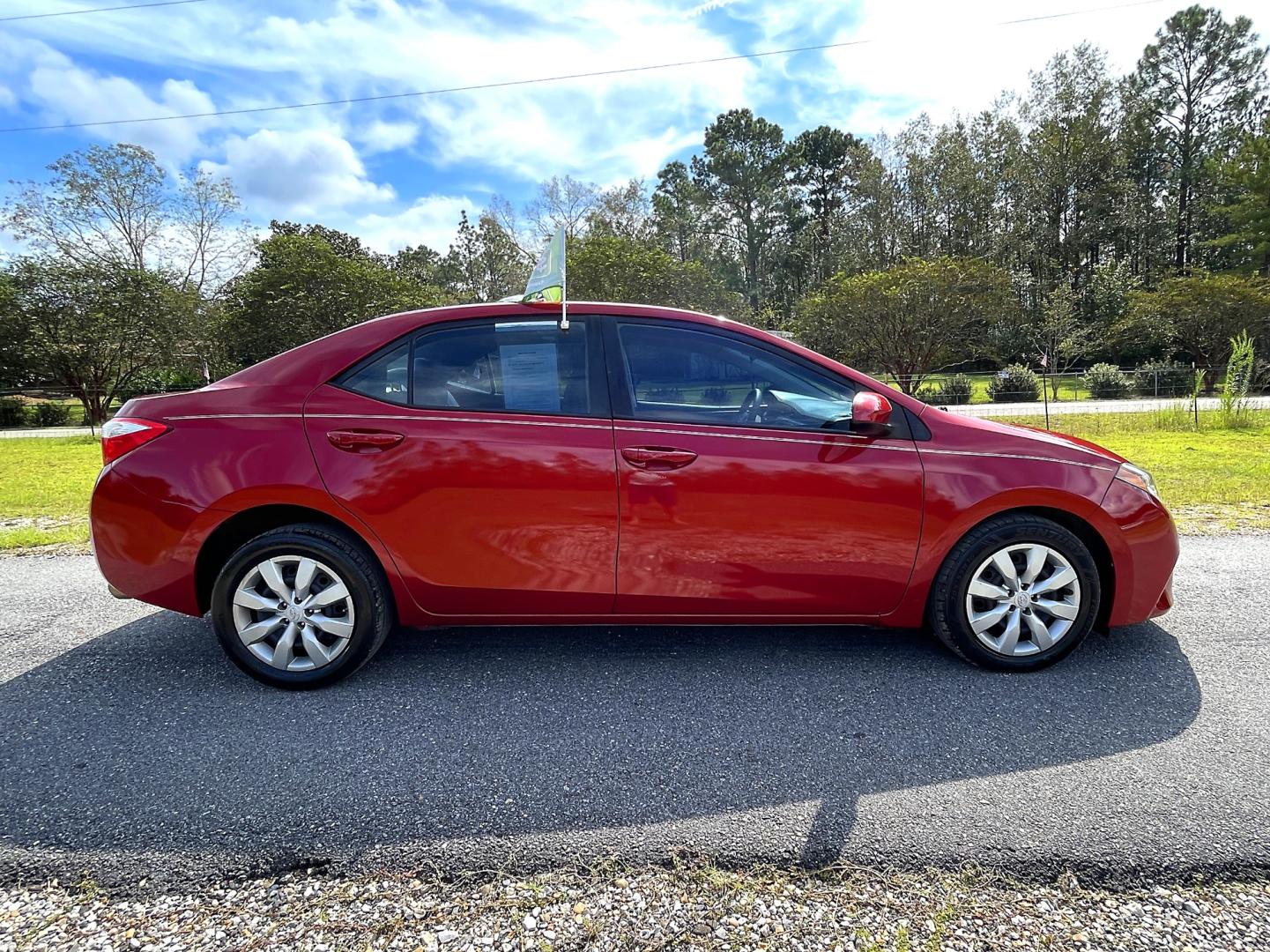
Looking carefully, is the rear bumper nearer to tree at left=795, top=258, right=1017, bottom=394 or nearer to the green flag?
the green flag

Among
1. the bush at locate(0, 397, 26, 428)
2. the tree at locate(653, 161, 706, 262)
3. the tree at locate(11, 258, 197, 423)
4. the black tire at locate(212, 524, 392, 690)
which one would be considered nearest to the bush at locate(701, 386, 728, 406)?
the black tire at locate(212, 524, 392, 690)

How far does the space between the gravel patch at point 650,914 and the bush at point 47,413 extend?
86.3 feet

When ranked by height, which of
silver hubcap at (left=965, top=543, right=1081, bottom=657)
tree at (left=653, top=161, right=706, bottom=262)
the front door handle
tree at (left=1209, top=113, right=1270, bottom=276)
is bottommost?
silver hubcap at (left=965, top=543, right=1081, bottom=657)

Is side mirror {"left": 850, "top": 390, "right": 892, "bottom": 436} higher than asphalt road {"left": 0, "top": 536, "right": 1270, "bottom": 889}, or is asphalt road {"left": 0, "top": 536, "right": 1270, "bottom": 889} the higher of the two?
side mirror {"left": 850, "top": 390, "right": 892, "bottom": 436}

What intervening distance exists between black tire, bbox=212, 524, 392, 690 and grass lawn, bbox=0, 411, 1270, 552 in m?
3.68

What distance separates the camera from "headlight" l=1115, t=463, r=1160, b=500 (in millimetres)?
3111

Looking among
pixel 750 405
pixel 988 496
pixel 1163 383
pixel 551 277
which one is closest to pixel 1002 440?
pixel 988 496

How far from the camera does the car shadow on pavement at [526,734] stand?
2170 mm

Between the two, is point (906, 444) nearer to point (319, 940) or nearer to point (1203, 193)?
point (319, 940)

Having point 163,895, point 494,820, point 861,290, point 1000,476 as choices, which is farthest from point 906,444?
point 861,290

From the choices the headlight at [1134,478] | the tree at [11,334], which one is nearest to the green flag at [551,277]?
the headlight at [1134,478]

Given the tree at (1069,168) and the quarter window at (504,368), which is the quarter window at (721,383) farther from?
the tree at (1069,168)

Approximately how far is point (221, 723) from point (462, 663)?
0.99 meters

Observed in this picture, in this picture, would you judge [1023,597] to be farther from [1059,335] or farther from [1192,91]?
[1192,91]
